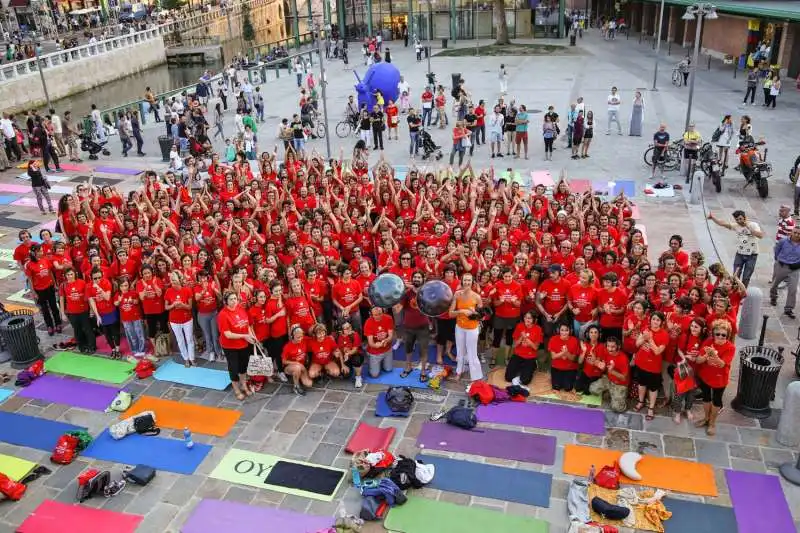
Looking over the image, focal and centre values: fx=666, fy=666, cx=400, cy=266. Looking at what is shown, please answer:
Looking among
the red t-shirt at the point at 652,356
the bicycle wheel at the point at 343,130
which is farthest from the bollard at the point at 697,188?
the bicycle wheel at the point at 343,130

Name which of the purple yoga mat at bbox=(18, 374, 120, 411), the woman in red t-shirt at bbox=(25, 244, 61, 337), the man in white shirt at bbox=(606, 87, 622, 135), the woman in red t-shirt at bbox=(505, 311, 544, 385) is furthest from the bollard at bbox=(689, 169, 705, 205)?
the woman in red t-shirt at bbox=(25, 244, 61, 337)

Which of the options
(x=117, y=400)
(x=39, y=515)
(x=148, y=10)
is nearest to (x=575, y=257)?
(x=117, y=400)

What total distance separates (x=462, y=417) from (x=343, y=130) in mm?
17858

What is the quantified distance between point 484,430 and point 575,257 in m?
3.37

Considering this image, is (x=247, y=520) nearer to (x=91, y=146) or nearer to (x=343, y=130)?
(x=343, y=130)

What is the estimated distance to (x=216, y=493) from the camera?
794 cm

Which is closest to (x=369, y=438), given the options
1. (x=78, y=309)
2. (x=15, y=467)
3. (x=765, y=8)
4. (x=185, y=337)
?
(x=185, y=337)

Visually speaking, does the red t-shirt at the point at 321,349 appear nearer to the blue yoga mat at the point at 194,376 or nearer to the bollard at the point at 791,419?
the blue yoga mat at the point at 194,376

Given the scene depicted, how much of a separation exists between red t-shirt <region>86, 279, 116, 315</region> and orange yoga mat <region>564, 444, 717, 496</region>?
23.9 ft

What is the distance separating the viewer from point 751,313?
10.6 m

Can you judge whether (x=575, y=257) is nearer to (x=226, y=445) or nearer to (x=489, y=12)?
(x=226, y=445)

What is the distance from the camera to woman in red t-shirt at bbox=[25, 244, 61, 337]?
11.3 meters

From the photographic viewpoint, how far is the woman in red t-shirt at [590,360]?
8.98 metres

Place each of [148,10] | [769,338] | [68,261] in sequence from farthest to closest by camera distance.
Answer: [148,10], [68,261], [769,338]
